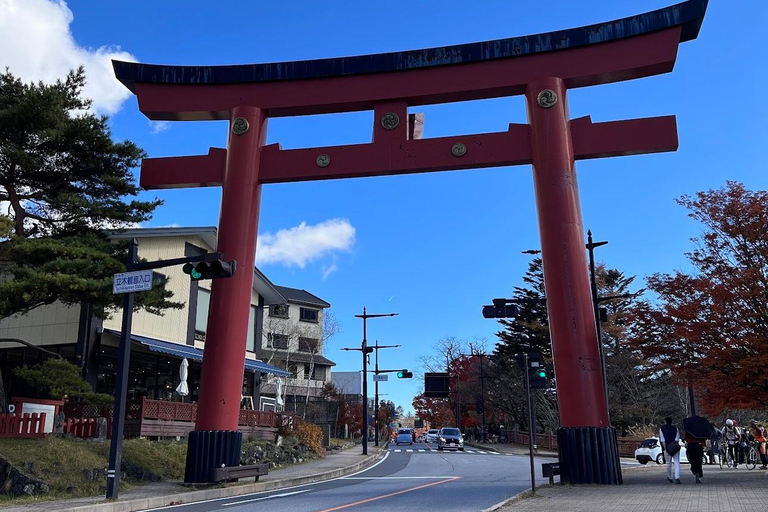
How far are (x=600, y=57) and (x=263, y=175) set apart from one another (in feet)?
29.6

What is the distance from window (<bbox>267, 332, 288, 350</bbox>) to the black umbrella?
4134 centimetres

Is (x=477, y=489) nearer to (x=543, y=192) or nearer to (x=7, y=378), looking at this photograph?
(x=543, y=192)

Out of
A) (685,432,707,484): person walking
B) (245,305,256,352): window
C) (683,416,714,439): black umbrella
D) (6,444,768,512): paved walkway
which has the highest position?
(245,305,256,352): window

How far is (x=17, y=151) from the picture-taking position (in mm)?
16297

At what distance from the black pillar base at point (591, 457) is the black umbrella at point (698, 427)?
2015 mm

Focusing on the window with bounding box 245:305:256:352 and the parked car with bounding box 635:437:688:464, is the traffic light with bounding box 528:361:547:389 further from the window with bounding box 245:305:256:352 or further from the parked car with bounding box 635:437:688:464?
the window with bounding box 245:305:256:352

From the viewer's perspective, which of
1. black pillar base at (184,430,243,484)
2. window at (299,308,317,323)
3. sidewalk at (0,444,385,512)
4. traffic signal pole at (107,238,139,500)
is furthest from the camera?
window at (299,308,317,323)

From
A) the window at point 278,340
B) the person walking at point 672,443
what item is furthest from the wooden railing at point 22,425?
the window at point 278,340

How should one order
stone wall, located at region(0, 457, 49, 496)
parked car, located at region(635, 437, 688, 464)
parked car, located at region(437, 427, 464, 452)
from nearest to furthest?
stone wall, located at region(0, 457, 49, 496), parked car, located at region(635, 437, 688, 464), parked car, located at region(437, 427, 464, 452)

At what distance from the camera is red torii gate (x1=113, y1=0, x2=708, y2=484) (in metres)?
14.3

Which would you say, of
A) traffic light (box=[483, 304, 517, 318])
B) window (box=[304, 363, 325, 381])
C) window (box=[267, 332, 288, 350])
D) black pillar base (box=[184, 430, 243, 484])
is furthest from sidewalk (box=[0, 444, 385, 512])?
window (box=[304, 363, 325, 381])

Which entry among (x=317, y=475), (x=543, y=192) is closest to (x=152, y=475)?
(x=317, y=475)

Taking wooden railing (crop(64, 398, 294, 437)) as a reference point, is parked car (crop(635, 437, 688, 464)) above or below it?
below

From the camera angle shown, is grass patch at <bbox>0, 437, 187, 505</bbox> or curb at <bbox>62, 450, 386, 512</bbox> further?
grass patch at <bbox>0, 437, 187, 505</bbox>
